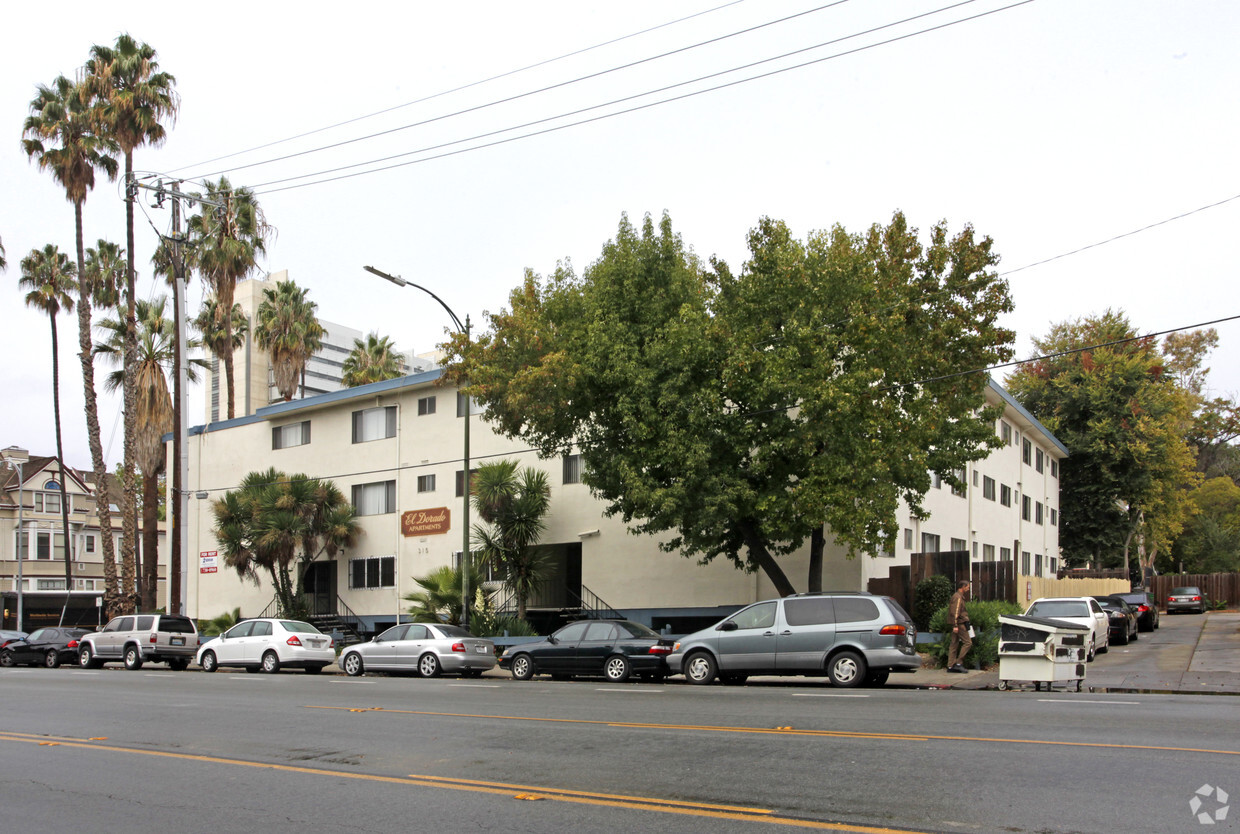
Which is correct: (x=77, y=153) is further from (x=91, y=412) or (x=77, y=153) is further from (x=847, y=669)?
(x=847, y=669)

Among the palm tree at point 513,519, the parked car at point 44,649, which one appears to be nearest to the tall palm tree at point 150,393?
the parked car at point 44,649

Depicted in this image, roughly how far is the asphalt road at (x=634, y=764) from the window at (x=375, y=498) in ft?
67.1

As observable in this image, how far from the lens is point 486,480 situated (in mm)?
30109

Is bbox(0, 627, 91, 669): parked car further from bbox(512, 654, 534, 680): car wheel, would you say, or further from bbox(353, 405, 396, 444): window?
bbox(512, 654, 534, 680): car wheel

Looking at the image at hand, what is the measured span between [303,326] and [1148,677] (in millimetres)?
39184

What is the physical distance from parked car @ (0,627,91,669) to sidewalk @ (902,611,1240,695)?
26636 millimetres

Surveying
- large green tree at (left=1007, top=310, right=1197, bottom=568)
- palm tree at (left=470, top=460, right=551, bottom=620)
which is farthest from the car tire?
large green tree at (left=1007, top=310, right=1197, bottom=568)

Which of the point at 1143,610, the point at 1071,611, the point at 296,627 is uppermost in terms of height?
the point at 1071,611

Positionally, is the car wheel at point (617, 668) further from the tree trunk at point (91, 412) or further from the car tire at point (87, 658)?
the tree trunk at point (91, 412)

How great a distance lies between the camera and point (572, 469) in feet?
105

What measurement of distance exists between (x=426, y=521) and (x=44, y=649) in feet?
41.5

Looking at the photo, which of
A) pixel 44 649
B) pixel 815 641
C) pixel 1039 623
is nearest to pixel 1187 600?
pixel 1039 623

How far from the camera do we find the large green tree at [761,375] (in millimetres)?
22188

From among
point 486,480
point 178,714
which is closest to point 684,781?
point 178,714
